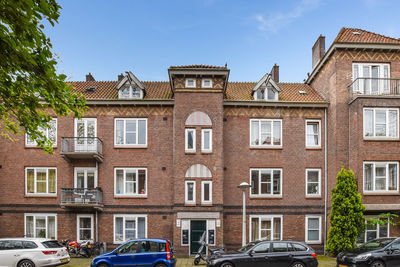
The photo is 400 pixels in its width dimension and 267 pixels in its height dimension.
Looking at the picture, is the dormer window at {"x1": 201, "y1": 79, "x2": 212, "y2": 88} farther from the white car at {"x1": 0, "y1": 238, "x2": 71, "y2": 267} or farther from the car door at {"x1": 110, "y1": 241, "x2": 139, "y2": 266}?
the white car at {"x1": 0, "y1": 238, "x2": 71, "y2": 267}

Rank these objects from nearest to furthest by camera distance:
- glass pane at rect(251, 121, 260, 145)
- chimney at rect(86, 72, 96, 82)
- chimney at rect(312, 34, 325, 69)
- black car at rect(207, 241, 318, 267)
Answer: black car at rect(207, 241, 318, 267) < glass pane at rect(251, 121, 260, 145) < chimney at rect(312, 34, 325, 69) < chimney at rect(86, 72, 96, 82)

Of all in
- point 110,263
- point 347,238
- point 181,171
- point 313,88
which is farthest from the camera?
point 313,88

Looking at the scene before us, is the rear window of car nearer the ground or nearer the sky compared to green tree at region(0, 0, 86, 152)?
nearer the ground

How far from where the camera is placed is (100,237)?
65.3 feet

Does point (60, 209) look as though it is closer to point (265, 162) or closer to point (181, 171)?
point (181, 171)

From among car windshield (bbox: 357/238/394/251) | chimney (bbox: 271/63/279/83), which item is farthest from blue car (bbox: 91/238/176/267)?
chimney (bbox: 271/63/279/83)

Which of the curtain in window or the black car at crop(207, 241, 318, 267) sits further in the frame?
the curtain in window

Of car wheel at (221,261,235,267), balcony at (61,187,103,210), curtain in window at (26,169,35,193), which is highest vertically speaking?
curtain in window at (26,169,35,193)

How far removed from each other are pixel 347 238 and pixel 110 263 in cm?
1271

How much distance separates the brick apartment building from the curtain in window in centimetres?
6

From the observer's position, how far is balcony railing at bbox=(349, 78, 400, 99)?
19828 mm

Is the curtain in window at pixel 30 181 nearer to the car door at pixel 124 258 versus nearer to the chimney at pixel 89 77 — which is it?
the chimney at pixel 89 77

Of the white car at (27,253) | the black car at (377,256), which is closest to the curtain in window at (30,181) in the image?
the white car at (27,253)

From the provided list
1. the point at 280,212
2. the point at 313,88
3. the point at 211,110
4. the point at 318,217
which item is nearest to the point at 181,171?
the point at 211,110
